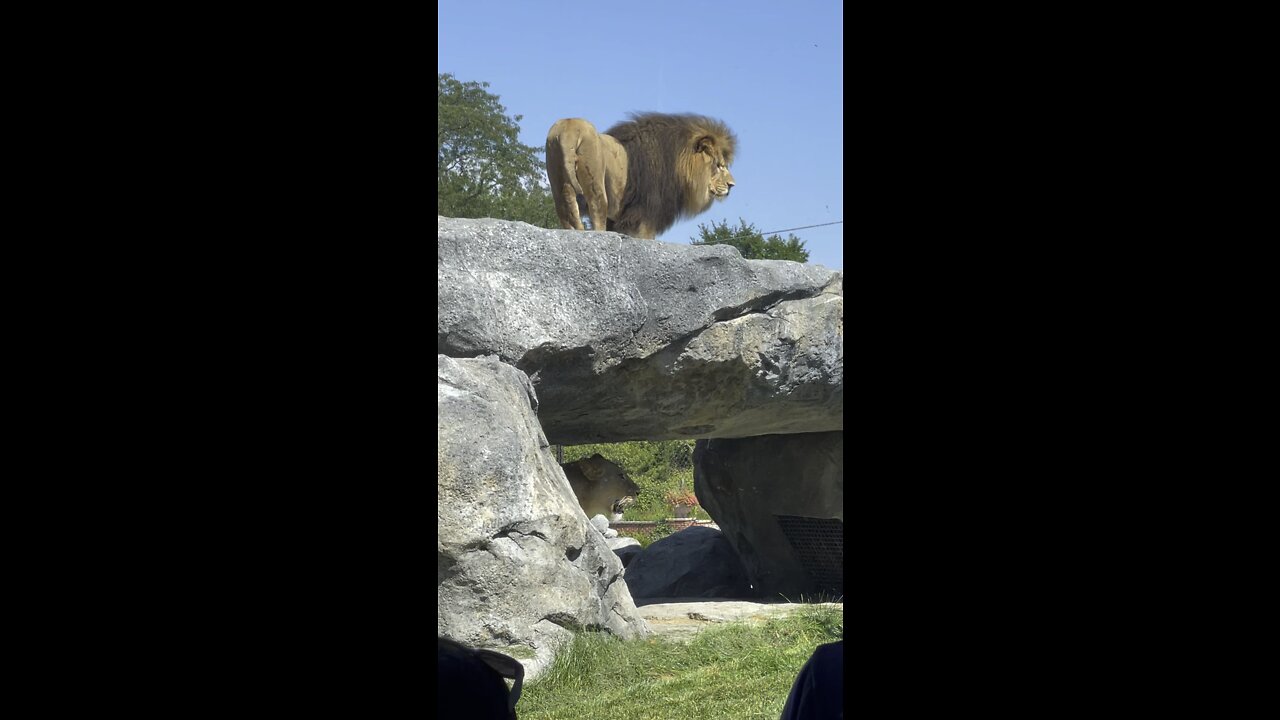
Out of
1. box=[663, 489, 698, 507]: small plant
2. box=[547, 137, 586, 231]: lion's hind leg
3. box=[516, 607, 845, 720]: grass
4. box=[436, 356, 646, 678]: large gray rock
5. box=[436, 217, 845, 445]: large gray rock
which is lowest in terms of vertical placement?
box=[663, 489, 698, 507]: small plant

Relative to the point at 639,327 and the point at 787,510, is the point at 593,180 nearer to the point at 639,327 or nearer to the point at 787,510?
the point at 639,327

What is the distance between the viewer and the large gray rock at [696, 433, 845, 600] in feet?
25.0

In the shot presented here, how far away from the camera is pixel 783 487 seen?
7.74 metres

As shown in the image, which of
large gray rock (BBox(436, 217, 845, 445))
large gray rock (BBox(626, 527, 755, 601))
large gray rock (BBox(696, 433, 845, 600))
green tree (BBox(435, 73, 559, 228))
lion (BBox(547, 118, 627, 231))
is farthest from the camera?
green tree (BBox(435, 73, 559, 228))

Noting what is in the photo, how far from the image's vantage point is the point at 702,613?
658 cm

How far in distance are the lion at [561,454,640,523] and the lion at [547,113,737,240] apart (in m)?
4.54

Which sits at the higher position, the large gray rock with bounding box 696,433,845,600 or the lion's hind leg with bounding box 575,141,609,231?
the lion's hind leg with bounding box 575,141,609,231

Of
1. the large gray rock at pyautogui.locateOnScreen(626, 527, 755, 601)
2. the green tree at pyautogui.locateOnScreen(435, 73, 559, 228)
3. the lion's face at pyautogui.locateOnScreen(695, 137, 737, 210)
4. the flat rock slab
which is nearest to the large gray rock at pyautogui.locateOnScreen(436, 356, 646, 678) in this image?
the flat rock slab

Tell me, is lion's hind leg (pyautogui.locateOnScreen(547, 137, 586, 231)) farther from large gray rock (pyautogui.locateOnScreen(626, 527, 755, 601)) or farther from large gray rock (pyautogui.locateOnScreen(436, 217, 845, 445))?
large gray rock (pyautogui.locateOnScreen(626, 527, 755, 601))
